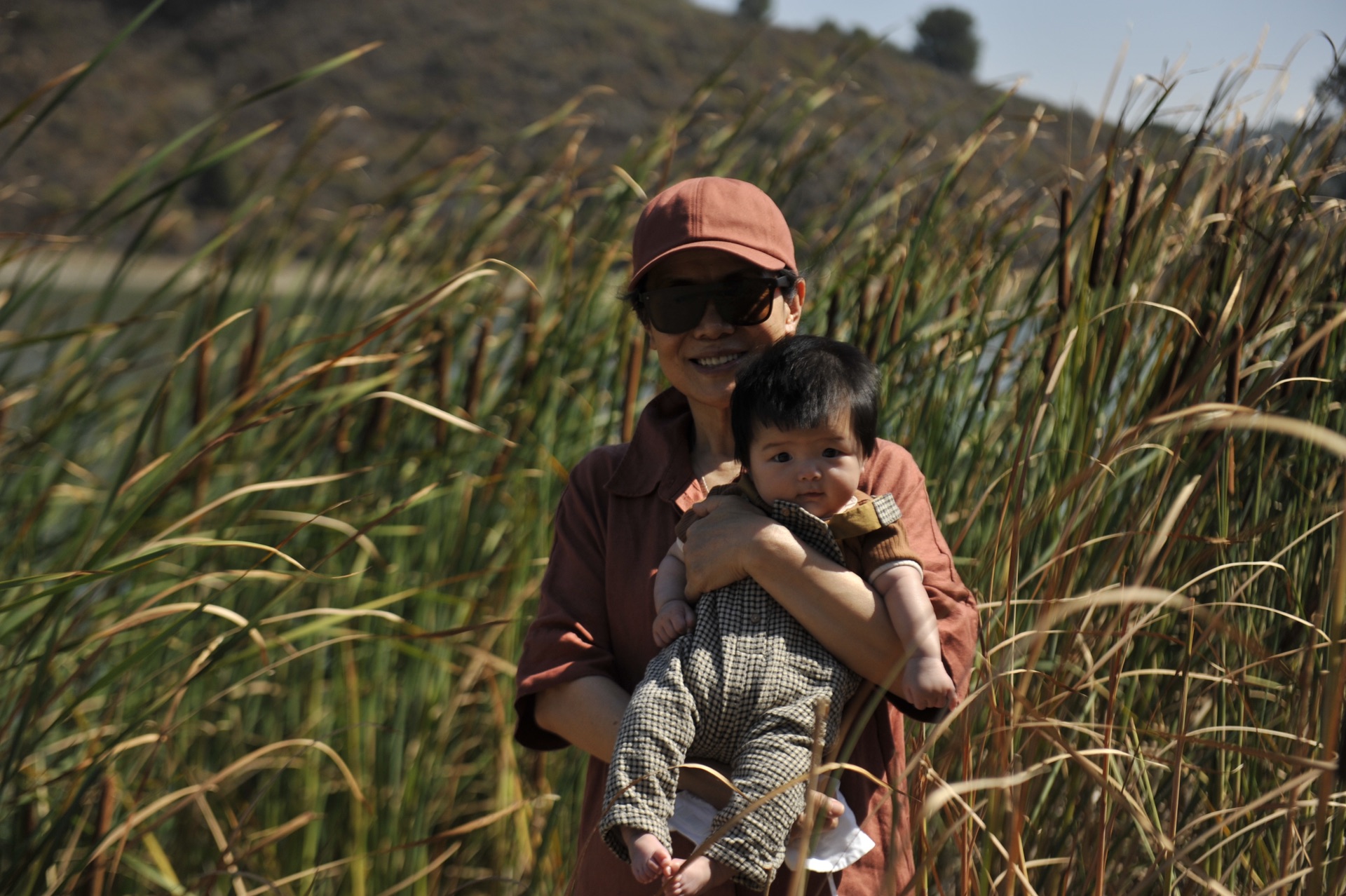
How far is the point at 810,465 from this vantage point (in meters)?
1.24

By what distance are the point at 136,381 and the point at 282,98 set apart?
107 feet

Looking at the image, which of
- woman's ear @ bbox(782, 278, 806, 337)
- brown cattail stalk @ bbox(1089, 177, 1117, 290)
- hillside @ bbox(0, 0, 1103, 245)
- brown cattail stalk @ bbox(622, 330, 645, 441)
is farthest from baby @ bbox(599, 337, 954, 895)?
hillside @ bbox(0, 0, 1103, 245)

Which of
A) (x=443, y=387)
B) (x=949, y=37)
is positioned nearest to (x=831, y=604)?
(x=443, y=387)

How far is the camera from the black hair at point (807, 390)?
1.22 m

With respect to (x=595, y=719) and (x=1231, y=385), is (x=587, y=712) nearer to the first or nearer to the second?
(x=595, y=719)

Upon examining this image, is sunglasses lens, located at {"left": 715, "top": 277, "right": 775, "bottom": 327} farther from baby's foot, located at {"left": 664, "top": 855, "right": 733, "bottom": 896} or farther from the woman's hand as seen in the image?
baby's foot, located at {"left": 664, "top": 855, "right": 733, "bottom": 896}

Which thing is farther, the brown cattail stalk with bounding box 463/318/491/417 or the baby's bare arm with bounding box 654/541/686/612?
the brown cattail stalk with bounding box 463/318/491/417

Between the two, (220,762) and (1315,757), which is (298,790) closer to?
(220,762)

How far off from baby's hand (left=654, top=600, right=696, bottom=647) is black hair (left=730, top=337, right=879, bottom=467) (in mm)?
211

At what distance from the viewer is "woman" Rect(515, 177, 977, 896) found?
120 cm

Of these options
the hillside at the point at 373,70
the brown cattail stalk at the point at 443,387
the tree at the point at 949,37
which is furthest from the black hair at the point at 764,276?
the tree at the point at 949,37

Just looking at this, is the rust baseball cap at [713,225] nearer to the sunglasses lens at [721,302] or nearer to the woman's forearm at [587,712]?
the sunglasses lens at [721,302]

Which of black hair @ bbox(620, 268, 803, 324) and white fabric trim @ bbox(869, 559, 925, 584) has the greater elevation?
black hair @ bbox(620, 268, 803, 324)

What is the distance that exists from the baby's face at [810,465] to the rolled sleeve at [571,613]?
0.96 feet
